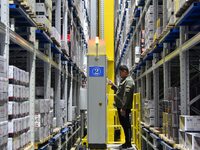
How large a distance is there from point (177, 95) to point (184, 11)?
134 centimetres

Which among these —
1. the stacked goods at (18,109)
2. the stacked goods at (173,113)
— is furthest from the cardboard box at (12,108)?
the stacked goods at (173,113)

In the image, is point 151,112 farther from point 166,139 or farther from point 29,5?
point 29,5

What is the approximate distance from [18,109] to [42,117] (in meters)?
1.65

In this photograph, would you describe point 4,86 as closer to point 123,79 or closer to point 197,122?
point 197,122

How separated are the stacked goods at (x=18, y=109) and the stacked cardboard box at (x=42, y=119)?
0.67 metres

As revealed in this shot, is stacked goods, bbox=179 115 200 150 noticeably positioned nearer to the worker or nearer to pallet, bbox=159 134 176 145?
pallet, bbox=159 134 176 145

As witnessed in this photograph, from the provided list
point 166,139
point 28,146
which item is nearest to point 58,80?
point 166,139

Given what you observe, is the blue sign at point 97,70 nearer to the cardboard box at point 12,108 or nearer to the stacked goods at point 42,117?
the stacked goods at point 42,117

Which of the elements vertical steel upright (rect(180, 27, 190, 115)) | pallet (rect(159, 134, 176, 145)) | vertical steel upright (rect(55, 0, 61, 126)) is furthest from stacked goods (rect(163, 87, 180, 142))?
vertical steel upright (rect(55, 0, 61, 126))

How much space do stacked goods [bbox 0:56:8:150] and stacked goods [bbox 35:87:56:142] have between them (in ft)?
6.31

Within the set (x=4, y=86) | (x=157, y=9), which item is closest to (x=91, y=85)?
(x=157, y=9)

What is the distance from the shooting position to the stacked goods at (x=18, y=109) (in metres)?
4.16

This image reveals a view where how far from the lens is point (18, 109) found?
448 cm

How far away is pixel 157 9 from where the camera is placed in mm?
7527
